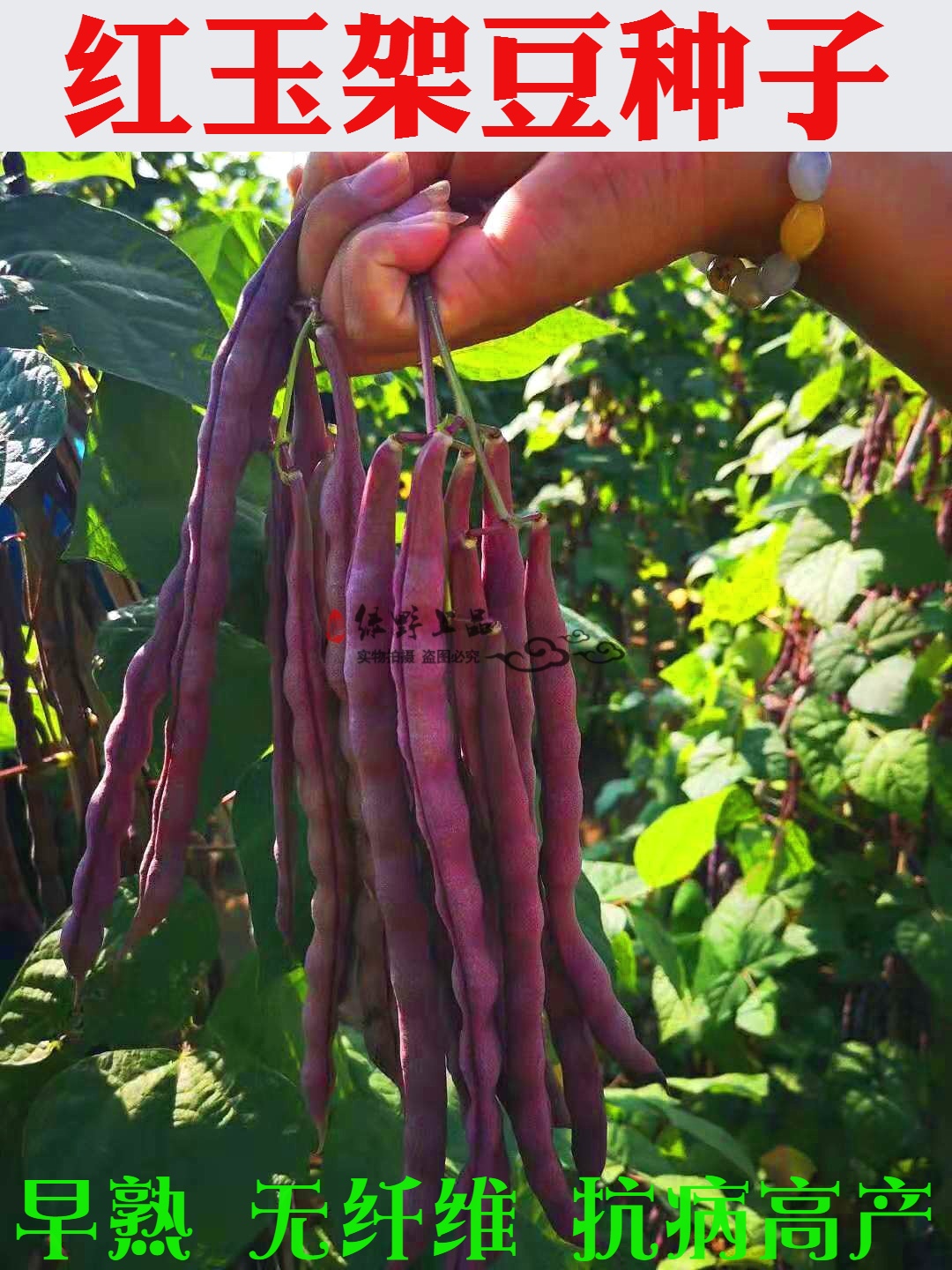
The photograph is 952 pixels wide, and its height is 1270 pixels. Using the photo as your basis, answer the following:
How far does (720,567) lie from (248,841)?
1479 mm

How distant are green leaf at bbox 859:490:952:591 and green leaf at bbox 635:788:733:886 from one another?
0.43 m

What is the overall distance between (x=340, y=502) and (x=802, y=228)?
1.24ft

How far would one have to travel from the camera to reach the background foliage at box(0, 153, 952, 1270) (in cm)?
77

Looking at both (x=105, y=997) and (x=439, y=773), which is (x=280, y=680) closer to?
(x=439, y=773)

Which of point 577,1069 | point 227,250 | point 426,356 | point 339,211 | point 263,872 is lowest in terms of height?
point 577,1069

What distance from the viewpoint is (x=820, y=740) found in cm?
172

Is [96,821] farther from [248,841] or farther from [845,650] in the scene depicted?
[845,650]

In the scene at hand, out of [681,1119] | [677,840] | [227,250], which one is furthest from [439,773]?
[677,840]

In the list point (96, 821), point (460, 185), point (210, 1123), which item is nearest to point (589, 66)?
point (460, 185)

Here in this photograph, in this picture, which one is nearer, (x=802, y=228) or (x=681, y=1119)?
(x=802, y=228)

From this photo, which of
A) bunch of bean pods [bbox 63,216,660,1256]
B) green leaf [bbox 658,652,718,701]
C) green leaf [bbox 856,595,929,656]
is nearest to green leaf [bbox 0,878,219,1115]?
bunch of bean pods [bbox 63,216,660,1256]

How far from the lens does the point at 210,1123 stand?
0.79m

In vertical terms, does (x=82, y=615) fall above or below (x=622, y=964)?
above

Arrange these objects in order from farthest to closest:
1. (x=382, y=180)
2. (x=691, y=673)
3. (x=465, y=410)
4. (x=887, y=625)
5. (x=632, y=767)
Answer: (x=632, y=767) → (x=691, y=673) → (x=887, y=625) → (x=382, y=180) → (x=465, y=410)
